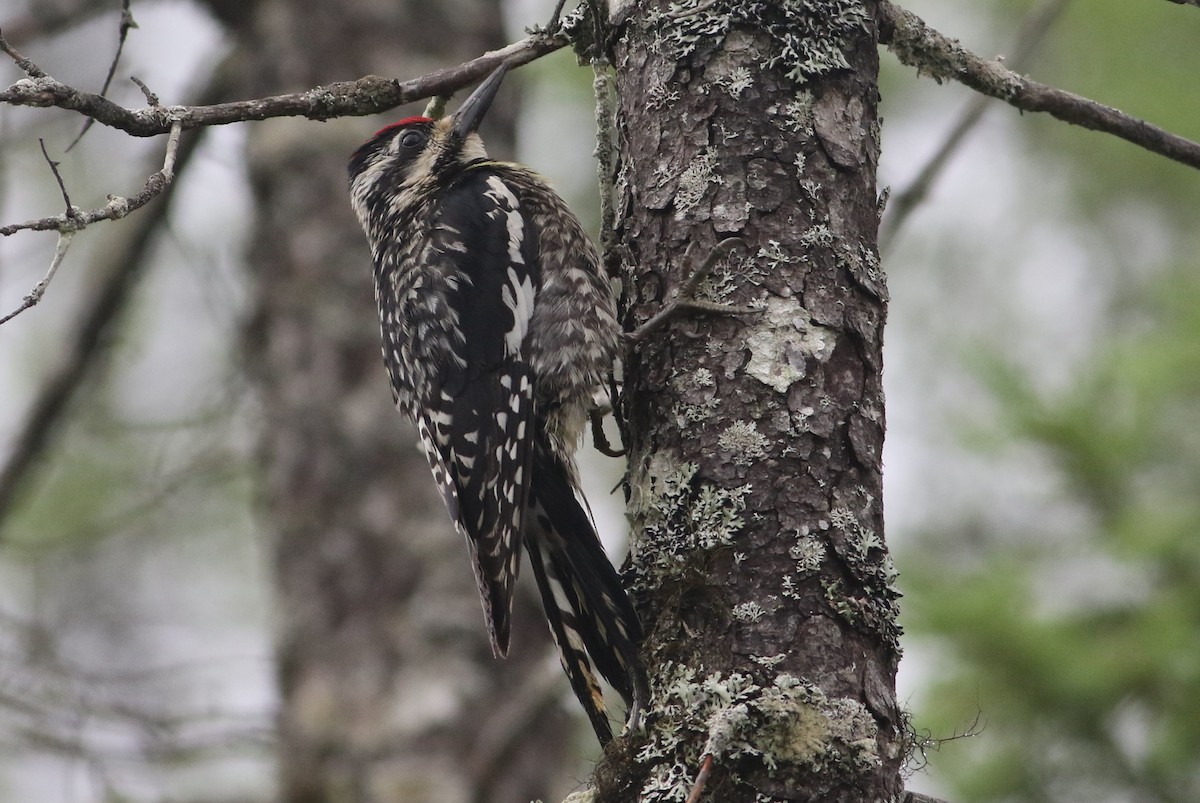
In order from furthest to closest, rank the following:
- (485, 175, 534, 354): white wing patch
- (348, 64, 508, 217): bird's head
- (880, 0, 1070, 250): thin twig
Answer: (348, 64, 508, 217): bird's head → (880, 0, 1070, 250): thin twig → (485, 175, 534, 354): white wing patch

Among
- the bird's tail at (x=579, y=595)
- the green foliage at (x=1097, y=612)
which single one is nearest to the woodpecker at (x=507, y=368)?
the bird's tail at (x=579, y=595)

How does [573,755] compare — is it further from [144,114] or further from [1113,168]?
[1113,168]

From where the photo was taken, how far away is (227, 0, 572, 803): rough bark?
4434 millimetres

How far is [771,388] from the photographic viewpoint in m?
2.32

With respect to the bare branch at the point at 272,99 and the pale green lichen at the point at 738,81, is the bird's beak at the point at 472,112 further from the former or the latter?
the pale green lichen at the point at 738,81

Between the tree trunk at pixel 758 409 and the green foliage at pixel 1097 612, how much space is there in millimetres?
1924

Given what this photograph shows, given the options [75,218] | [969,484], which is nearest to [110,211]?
[75,218]

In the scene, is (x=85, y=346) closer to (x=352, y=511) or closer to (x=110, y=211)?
(x=352, y=511)

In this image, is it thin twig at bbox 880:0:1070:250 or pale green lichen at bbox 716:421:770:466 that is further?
thin twig at bbox 880:0:1070:250

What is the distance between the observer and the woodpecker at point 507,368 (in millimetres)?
2873

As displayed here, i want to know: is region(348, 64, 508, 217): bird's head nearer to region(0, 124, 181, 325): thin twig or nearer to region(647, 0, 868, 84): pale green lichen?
region(647, 0, 868, 84): pale green lichen

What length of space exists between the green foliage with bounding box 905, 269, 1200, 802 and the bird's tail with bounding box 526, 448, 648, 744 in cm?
160

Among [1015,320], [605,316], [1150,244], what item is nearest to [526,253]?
[605,316]

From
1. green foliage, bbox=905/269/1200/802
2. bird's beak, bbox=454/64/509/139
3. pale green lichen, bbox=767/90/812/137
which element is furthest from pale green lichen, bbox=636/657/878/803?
bird's beak, bbox=454/64/509/139
